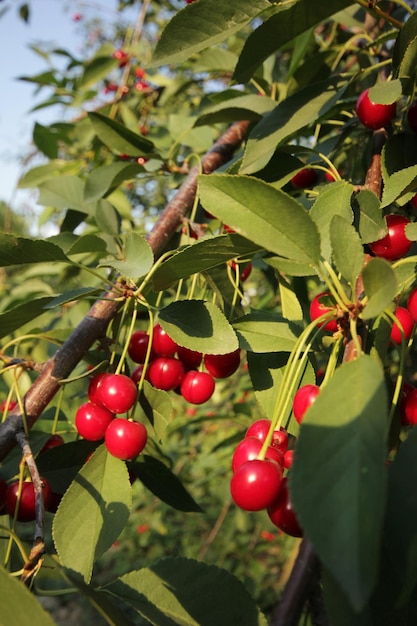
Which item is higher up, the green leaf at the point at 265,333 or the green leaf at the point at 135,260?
the green leaf at the point at 135,260

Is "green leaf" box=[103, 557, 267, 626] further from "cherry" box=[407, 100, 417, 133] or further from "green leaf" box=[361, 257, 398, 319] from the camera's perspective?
"cherry" box=[407, 100, 417, 133]

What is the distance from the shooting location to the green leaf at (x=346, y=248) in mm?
572

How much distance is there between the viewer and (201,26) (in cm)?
81

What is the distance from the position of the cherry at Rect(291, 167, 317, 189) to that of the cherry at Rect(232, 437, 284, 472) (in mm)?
625

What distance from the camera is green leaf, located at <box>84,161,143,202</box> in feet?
3.82

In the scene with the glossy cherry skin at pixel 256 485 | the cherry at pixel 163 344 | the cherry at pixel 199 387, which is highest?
the glossy cherry skin at pixel 256 485

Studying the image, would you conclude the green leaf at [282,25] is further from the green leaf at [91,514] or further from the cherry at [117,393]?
the green leaf at [91,514]

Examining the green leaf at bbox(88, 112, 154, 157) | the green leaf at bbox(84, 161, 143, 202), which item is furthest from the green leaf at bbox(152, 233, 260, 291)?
the green leaf at bbox(88, 112, 154, 157)

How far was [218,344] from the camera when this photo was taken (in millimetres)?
690

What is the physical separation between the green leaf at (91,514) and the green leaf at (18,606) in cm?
19

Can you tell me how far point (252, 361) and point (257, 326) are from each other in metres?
0.06

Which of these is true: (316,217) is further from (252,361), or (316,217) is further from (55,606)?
(55,606)

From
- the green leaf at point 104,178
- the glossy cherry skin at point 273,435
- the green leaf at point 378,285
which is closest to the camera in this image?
the green leaf at point 378,285

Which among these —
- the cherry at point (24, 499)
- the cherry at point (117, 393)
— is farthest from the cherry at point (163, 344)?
the cherry at point (24, 499)
